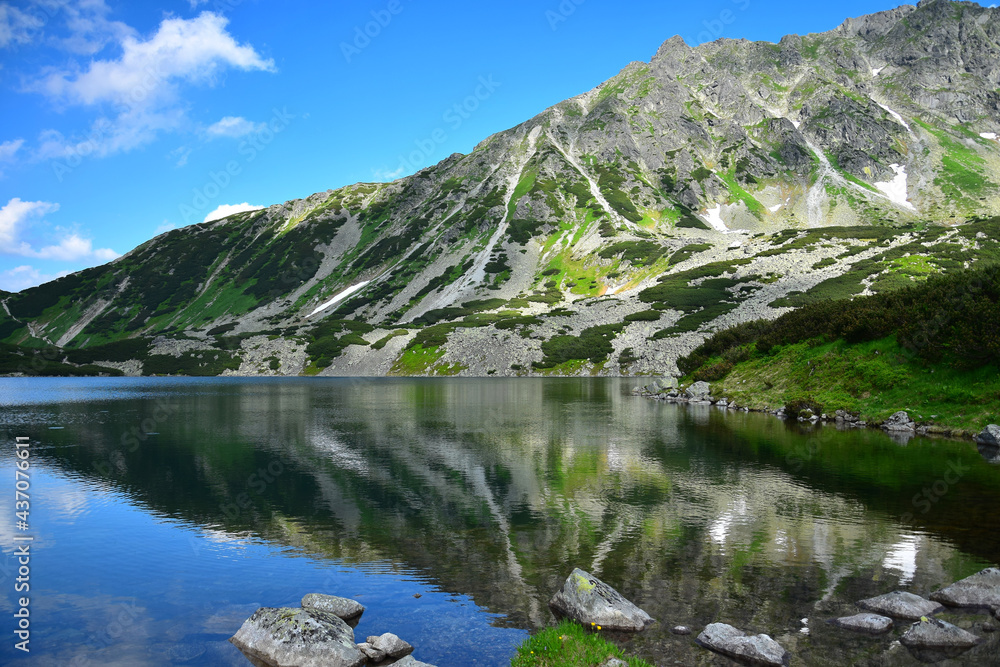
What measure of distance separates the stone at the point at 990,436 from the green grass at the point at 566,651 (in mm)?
31966

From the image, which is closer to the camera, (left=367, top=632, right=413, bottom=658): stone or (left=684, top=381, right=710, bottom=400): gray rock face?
(left=367, top=632, right=413, bottom=658): stone

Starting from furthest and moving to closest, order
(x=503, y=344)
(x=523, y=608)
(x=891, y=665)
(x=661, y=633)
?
(x=503, y=344) < (x=523, y=608) < (x=661, y=633) < (x=891, y=665)

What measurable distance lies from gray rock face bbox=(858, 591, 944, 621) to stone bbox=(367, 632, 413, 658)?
9734mm

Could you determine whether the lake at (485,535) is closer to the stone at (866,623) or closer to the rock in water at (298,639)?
the stone at (866,623)

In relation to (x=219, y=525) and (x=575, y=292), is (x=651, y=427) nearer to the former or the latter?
(x=219, y=525)

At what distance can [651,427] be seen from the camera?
44312mm

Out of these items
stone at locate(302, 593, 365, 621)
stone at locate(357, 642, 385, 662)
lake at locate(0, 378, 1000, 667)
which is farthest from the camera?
stone at locate(302, 593, 365, 621)

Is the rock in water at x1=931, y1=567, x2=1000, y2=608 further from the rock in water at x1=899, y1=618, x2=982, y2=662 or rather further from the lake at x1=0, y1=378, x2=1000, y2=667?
the rock in water at x1=899, y1=618, x2=982, y2=662

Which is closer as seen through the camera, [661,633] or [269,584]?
[661,633]

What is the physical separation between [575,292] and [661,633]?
184 meters

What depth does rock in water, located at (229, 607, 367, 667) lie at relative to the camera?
1040cm

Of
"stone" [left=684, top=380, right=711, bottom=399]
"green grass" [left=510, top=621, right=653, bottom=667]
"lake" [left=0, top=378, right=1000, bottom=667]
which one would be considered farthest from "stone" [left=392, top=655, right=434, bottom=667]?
"stone" [left=684, top=380, right=711, bottom=399]

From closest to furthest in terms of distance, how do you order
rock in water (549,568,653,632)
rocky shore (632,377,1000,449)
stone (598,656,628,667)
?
stone (598,656,628,667)
rock in water (549,568,653,632)
rocky shore (632,377,1000,449)

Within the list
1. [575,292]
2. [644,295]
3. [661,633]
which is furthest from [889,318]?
[575,292]
